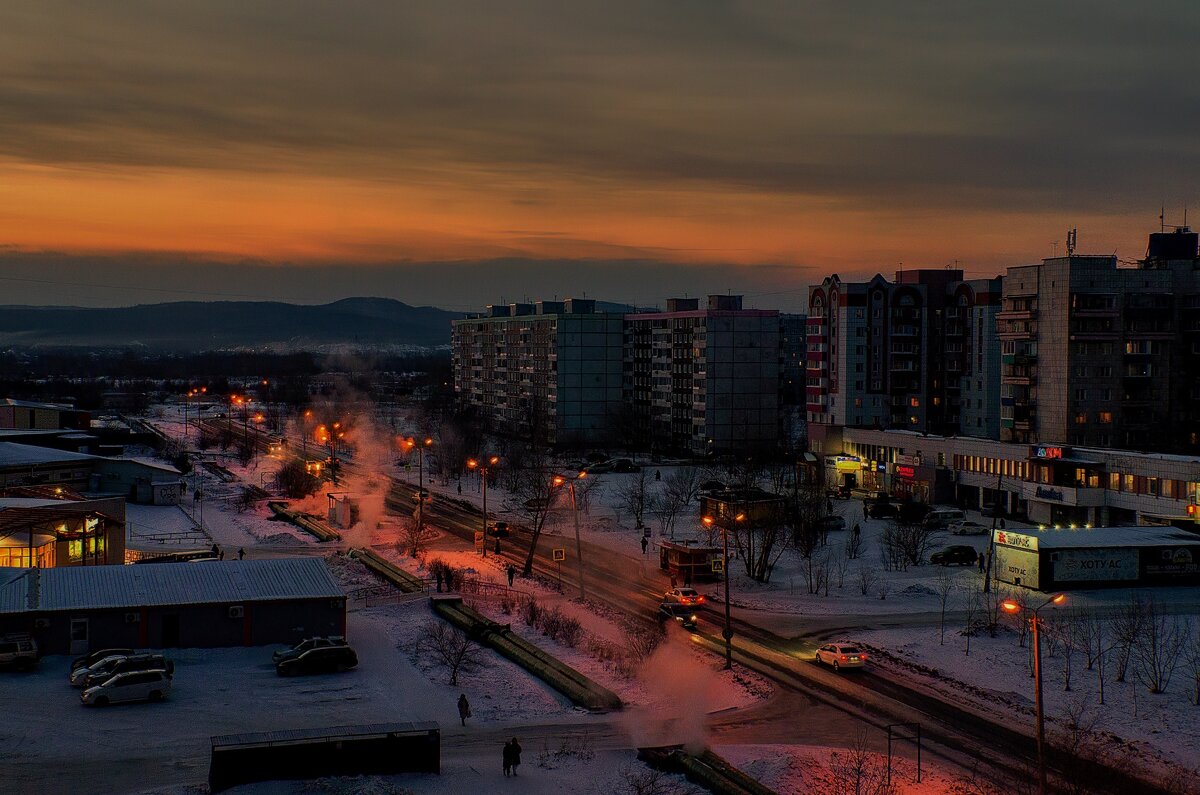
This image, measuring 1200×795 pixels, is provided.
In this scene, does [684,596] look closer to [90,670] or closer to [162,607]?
[162,607]

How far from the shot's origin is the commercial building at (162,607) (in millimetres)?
31781

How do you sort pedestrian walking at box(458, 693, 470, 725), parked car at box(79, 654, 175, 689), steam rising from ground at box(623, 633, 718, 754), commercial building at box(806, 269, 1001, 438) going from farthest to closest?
1. commercial building at box(806, 269, 1001, 438)
2. parked car at box(79, 654, 175, 689)
3. pedestrian walking at box(458, 693, 470, 725)
4. steam rising from ground at box(623, 633, 718, 754)

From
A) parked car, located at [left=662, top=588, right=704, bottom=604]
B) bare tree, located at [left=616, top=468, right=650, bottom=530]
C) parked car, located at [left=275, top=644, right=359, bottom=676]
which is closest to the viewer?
parked car, located at [left=275, top=644, right=359, bottom=676]

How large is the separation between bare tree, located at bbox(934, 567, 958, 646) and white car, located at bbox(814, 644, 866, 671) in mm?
3664

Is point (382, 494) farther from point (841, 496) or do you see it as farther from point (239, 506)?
point (841, 496)

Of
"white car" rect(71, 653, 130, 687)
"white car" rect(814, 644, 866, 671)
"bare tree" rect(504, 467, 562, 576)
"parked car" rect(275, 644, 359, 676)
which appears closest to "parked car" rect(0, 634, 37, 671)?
"white car" rect(71, 653, 130, 687)

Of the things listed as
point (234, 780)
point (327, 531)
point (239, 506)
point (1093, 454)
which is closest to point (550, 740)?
point (234, 780)

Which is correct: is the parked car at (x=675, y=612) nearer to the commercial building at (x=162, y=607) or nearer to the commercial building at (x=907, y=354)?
the commercial building at (x=162, y=607)

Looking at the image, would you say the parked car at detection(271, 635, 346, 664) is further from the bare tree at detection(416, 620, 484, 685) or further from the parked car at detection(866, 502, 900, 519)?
the parked car at detection(866, 502, 900, 519)

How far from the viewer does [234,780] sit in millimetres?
22516

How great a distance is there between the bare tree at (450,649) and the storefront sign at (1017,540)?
20587mm

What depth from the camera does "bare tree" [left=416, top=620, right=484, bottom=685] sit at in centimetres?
3159

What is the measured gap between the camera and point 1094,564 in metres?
41.7

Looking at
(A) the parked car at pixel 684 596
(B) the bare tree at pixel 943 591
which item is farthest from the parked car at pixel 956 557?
(A) the parked car at pixel 684 596
